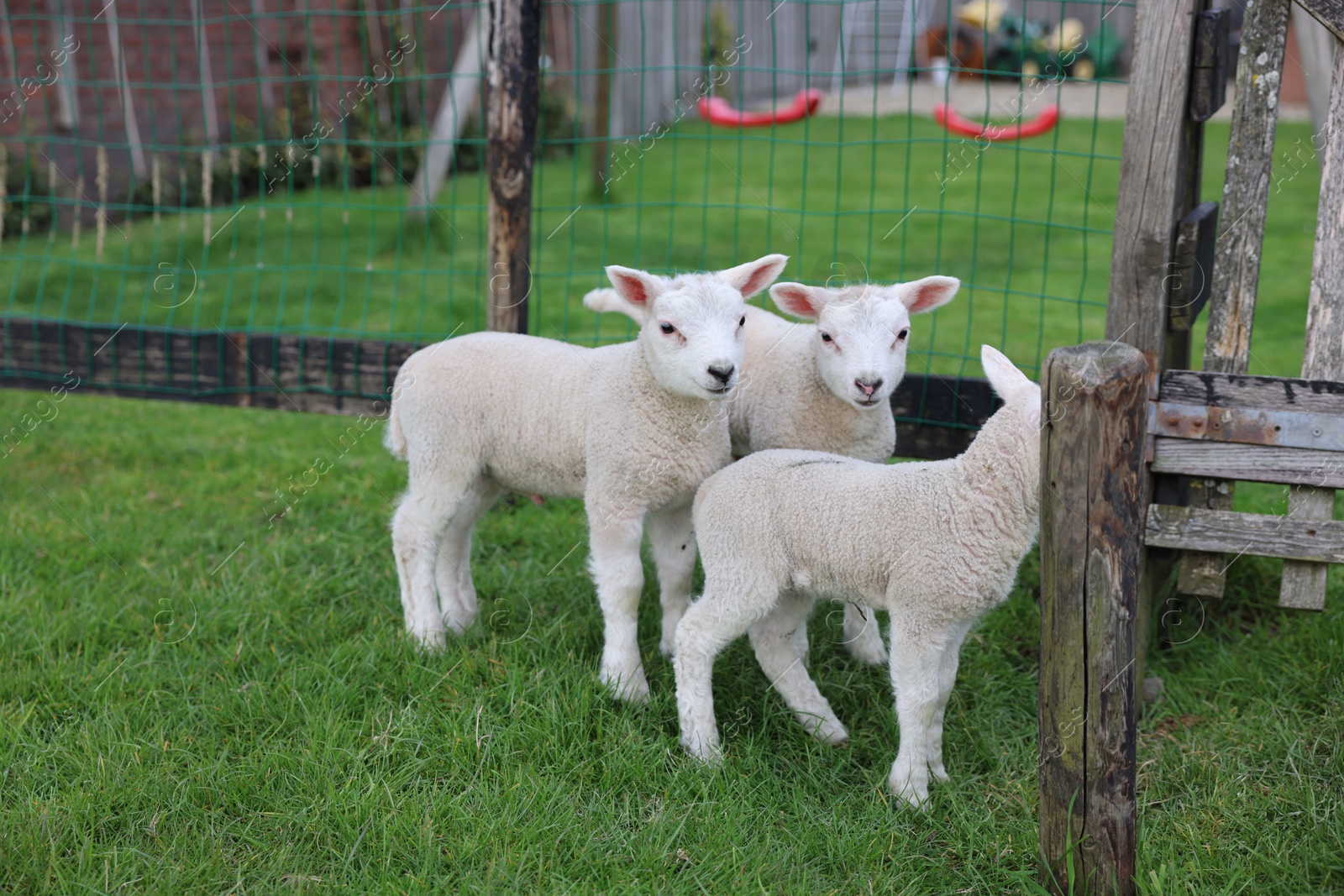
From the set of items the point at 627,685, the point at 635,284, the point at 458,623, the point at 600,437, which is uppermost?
the point at 635,284

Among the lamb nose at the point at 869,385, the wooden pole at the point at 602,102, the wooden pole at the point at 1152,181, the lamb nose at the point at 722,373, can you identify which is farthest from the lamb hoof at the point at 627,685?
the wooden pole at the point at 602,102

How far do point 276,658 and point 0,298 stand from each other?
6031mm

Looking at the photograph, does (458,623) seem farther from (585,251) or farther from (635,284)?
(585,251)

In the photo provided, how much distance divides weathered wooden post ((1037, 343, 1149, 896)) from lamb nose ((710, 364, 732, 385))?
3.27 feet

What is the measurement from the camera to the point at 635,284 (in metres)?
3.50

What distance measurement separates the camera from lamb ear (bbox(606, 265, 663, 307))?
3.43 m

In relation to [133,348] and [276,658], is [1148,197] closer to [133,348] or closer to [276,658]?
[276,658]

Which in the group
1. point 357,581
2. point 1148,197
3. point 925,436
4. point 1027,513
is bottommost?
point 357,581

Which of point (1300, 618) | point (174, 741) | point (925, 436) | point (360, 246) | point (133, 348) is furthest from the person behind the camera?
point (360, 246)

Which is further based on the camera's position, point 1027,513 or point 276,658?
point 276,658

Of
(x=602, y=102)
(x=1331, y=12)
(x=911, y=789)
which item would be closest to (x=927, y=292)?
(x=1331, y=12)

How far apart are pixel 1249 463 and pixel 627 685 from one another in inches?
80.1

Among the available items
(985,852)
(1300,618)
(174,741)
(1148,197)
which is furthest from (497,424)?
(1300,618)

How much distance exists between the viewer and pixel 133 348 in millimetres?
5285
